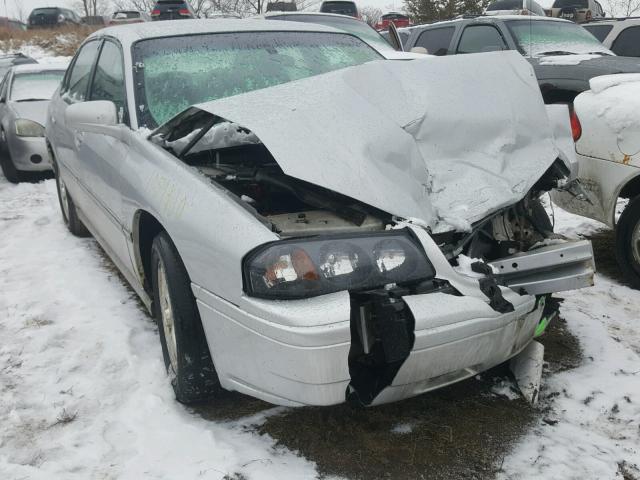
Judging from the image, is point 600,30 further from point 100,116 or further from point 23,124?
point 100,116

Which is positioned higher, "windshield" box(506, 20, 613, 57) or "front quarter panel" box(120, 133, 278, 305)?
"front quarter panel" box(120, 133, 278, 305)

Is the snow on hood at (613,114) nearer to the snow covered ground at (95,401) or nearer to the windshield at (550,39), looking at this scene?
the snow covered ground at (95,401)

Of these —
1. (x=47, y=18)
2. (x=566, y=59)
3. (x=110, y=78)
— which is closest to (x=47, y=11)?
(x=47, y=18)

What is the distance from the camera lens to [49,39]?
93.4ft

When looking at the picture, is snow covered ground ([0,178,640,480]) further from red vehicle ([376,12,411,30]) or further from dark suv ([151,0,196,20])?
red vehicle ([376,12,411,30])

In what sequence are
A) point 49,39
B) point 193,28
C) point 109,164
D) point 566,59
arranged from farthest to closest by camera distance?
1. point 49,39
2. point 566,59
3. point 193,28
4. point 109,164

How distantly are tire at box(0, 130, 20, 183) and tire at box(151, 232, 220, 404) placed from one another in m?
5.86

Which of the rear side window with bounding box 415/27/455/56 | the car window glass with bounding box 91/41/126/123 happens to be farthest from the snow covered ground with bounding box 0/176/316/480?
the rear side window with bounding box 415/27/455/56

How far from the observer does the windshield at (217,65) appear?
3342 mm

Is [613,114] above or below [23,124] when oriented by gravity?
above

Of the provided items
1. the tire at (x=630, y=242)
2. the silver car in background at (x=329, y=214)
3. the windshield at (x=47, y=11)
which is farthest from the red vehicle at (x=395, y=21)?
the silver car in background at (x=329, y=214)

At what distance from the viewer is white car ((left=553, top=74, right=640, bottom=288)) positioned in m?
3.71

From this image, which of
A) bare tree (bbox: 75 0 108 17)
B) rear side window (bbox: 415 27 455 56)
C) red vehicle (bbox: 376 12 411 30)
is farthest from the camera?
bare tree (bbox: 75 0 108 17)

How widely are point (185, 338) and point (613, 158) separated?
2.77 meters
